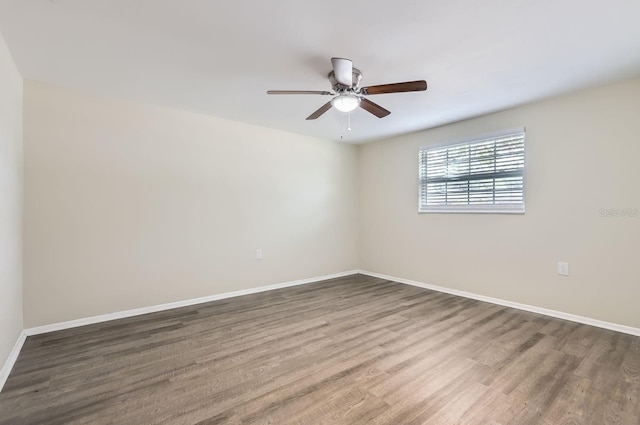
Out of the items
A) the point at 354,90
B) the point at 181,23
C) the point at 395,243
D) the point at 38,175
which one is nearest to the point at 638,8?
the point at 354,90

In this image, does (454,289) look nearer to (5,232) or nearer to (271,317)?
(271,317)

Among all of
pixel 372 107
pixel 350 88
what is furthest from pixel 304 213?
pixel 350 88

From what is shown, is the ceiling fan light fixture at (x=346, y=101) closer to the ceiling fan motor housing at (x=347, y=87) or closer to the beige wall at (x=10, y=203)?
the ceiling fan motor housing at (x=347, y=87)

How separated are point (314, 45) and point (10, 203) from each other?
2.56m

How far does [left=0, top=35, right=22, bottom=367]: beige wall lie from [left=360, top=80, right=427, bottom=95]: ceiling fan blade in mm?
2541

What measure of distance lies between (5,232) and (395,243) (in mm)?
Answer: 4279

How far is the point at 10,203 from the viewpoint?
216 centimetres

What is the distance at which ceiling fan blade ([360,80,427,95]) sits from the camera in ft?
6.38

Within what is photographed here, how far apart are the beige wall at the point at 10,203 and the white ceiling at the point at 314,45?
0.24 m

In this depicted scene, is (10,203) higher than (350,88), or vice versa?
(350,88)

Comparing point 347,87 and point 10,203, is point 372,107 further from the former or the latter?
point 10,203

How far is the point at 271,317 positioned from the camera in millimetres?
3014

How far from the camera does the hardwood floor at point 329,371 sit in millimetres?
1571

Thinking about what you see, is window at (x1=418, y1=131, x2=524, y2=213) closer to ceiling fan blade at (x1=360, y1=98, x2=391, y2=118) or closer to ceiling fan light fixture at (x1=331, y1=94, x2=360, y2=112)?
ceiling fan blade at (x1=360, y1=98, x2=391, y2=118)
